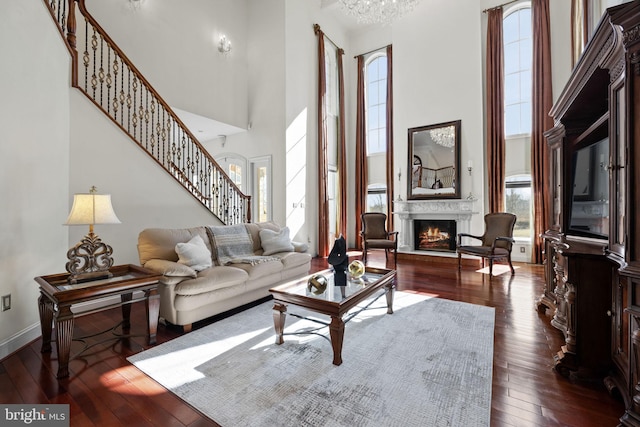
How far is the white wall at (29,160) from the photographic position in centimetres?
229

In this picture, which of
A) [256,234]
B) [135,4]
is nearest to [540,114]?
[256,234]

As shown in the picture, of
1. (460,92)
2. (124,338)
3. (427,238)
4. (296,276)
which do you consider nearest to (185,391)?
(124,338)

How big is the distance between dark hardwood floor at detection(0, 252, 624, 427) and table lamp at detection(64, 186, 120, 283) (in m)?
0.62

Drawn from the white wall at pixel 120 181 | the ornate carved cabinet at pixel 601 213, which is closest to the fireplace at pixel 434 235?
the ornate carved cabinet at pixel 601 213

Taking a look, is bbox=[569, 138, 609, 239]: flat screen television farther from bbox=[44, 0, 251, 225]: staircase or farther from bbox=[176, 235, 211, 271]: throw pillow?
bbox=[44, 0, 251, 225]: staircase

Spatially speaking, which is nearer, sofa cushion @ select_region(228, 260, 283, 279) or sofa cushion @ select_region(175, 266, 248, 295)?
sofa cushion @ select_region(175, 266, 248, 295)

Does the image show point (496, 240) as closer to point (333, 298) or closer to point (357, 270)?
point (357, 270)

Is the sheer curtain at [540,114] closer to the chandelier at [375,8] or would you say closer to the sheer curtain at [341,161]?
the chandelier at [375,8]

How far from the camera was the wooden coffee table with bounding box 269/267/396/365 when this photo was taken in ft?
6.94

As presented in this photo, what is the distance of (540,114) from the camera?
18.3 ft

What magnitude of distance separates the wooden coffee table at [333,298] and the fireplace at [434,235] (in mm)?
4020

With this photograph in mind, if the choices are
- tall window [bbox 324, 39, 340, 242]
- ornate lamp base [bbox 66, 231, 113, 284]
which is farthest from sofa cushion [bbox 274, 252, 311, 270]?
tall window [bbox 324, 39, 340, 242]

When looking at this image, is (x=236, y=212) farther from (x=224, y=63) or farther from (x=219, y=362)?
(x=219, y=362)

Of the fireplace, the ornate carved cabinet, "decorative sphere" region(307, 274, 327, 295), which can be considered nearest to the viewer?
the ornate carved cabinet
